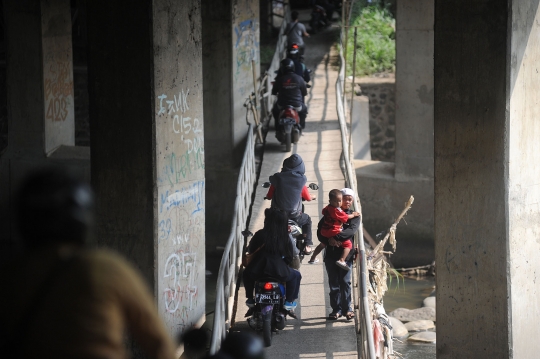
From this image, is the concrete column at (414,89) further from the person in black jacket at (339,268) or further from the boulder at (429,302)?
Result: the person in black jacket at (339,268)

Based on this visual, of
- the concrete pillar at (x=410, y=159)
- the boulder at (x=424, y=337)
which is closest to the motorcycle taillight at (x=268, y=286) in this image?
the boulder at (x=424, y=337)

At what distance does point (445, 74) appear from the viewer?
7344 mm

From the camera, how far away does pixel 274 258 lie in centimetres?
802

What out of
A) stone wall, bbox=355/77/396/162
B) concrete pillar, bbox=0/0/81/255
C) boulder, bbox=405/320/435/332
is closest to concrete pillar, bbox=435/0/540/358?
boulder, bbox=405/320/435/332

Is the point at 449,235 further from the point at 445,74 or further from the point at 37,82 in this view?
the point at 37,82

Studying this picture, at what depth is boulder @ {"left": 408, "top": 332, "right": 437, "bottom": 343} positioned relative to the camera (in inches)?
493

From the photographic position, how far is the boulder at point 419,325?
42.9 feet

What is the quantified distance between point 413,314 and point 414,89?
4.87m

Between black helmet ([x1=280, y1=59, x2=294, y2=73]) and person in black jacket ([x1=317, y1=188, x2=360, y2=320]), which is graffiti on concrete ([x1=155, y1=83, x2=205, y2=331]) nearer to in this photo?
person in black jacket ([x1=317, y1=188, x2=360, y2=320])

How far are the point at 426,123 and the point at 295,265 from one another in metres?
8.91

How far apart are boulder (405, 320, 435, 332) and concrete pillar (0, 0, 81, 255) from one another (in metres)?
6.51

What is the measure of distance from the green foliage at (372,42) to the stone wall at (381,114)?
0.62 metres

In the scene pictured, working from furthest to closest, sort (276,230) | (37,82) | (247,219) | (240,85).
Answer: (240,85) < (37,82) < (247,219) < (276,230)

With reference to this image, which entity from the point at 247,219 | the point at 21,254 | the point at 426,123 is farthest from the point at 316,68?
the point at 21,254
